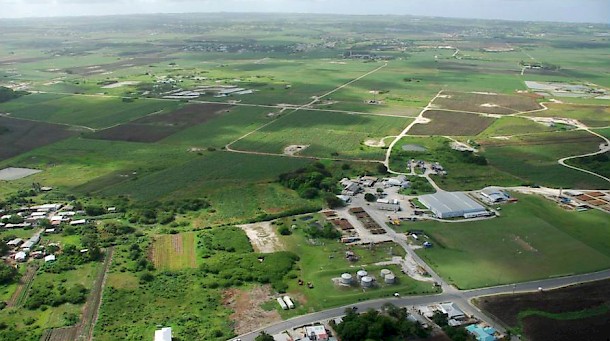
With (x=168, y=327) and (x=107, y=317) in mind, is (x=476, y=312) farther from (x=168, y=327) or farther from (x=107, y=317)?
(x=107, y=317)

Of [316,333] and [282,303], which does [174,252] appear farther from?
[316,333]

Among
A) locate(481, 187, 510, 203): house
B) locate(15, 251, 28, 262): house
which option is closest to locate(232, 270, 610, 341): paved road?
locate(481, 187, 510, 203): house

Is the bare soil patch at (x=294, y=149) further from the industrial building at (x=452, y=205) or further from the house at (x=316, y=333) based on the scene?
Result: the house at (x=316, y=333)

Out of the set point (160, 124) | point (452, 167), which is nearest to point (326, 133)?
point (452, 167)

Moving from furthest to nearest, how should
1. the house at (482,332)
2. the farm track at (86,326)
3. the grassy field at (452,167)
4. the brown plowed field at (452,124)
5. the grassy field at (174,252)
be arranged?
the brown plowed field at (452,124), the grassy field at (452,167), the grassy field at (174,252), the farm track at (86,326), the house at (482,332)

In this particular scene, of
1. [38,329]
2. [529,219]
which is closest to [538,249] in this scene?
[529,219]

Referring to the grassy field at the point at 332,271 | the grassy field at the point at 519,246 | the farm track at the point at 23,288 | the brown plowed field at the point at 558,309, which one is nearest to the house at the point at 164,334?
the grassy field at the point at 332,271
